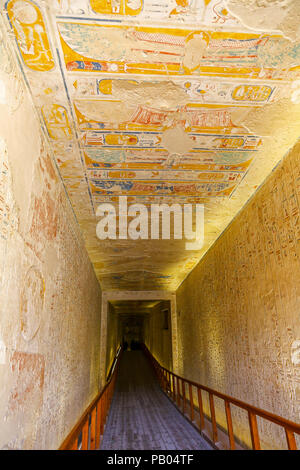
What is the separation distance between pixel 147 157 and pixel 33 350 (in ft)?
6.80

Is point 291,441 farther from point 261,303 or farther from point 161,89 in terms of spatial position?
point 161,89

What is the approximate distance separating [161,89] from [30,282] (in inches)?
69.1

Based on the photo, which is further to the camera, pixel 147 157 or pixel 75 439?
pixel 147 157

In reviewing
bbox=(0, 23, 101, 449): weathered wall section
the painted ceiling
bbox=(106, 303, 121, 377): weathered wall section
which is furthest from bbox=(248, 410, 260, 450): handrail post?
bbox=(106, 303, 121, 377): weathered wall section

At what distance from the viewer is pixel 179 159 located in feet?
10.0

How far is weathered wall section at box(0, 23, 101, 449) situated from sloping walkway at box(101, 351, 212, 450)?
34.8 inches

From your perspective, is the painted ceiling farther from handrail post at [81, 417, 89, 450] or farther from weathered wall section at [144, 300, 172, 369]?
weathered wall section at [144, 300, 172, 369]

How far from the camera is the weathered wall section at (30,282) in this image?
168 centimetres

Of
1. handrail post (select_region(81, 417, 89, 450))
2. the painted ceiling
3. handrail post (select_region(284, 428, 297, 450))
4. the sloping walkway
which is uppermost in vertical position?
the painted ceiling

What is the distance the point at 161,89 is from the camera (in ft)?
7.17

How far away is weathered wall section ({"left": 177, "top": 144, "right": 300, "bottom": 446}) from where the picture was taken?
268 centimetres

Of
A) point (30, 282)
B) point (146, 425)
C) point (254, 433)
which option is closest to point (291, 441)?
point (254, 433)
